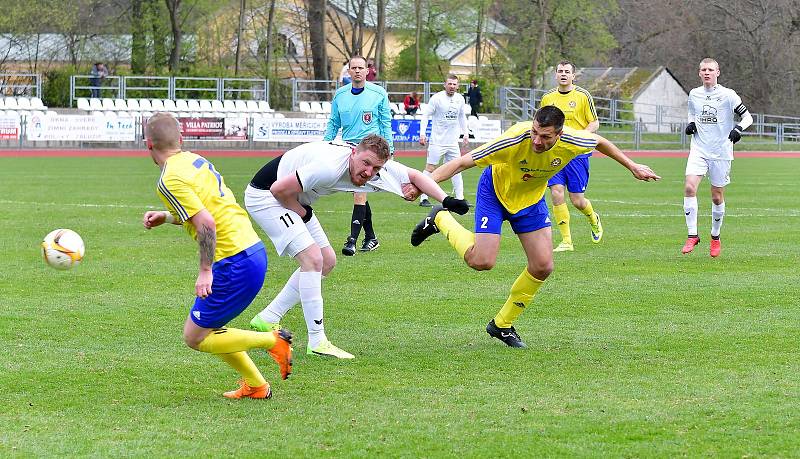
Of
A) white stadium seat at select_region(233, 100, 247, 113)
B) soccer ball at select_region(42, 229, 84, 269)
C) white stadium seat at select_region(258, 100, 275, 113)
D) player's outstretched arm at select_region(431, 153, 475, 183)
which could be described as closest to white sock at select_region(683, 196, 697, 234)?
player's outstretched arm at select_region(431, 153, 475, 183)

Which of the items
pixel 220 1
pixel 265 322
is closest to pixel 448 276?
pixel 265 322

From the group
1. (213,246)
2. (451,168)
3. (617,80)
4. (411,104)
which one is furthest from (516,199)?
(617,80)

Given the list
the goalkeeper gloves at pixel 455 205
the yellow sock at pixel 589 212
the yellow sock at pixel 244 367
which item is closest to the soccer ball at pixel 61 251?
the yellow sock at pixel 244 367

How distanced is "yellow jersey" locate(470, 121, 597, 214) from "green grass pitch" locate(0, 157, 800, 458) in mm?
1158

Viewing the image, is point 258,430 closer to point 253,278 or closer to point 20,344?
point 253,278

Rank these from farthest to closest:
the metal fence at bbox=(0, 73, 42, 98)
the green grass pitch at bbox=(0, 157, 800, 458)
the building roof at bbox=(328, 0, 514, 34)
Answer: the building roof at bbox=(328, 0, 514, 34)
the metal fence at bbox=(0, 73, 42, 98)
the green grass pitch at bbox=(0, 157, 800, 458)

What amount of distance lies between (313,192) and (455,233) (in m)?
1.32

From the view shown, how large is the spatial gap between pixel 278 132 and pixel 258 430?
105ft

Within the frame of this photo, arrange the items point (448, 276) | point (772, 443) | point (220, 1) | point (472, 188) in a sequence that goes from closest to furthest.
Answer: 1. point (772, 443)
2. point (448, 276)
3. point (472, 188)
4. point (220, 1)

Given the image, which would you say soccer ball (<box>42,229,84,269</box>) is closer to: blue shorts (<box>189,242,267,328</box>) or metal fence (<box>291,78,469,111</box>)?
blue shorts (<box>189,242,267,328</box>)

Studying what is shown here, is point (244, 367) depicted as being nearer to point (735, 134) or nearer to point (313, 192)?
point (313, 192)

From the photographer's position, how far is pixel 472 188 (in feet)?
73.7

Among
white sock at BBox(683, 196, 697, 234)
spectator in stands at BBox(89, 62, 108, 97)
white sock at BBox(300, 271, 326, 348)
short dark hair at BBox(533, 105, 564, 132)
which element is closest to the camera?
short dark hair at BBox(533, 105, 564, 132)

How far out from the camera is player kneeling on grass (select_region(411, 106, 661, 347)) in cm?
775
